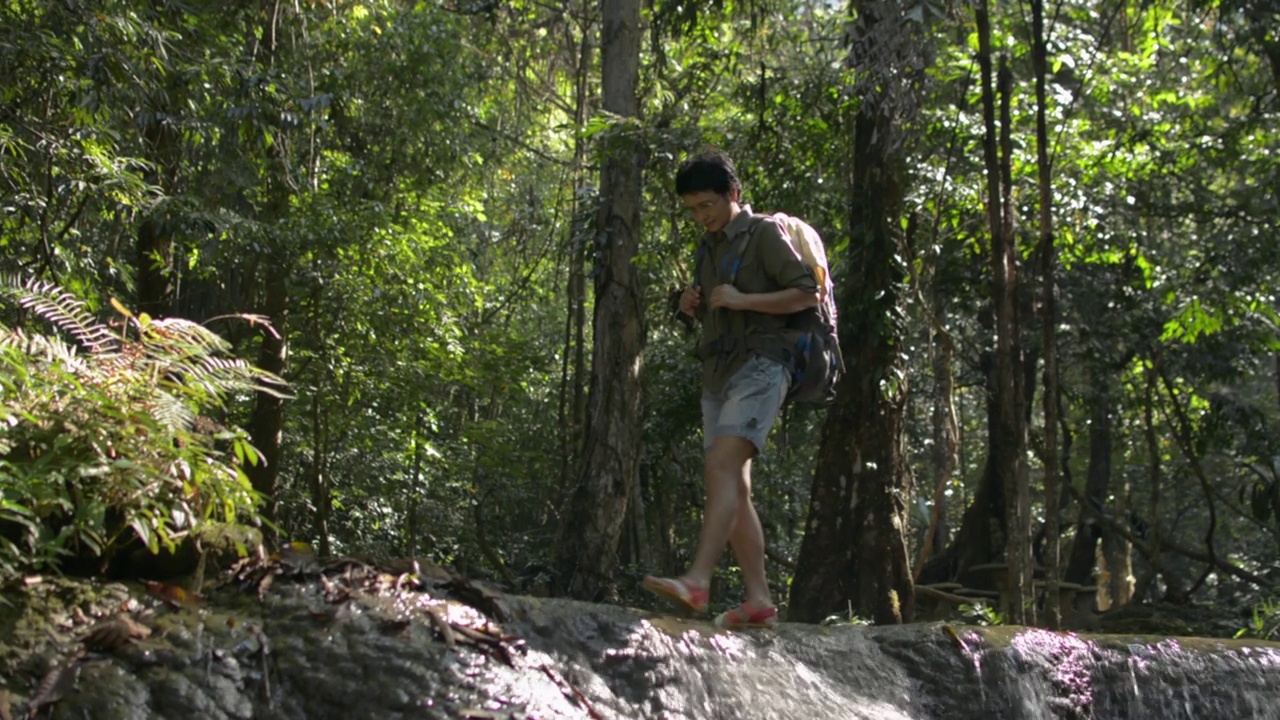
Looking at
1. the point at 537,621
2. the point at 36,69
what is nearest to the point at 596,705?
the point at 537,621

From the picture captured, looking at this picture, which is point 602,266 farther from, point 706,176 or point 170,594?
point 170,594

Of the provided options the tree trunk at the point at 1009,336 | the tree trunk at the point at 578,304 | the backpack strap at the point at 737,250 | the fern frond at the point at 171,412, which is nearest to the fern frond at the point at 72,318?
the fern frond at the point at 171,412

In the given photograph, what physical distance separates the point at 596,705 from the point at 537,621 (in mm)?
333

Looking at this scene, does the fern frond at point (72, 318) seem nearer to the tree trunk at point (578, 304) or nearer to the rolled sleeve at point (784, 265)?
the rolled sleeve at point (784, 265)

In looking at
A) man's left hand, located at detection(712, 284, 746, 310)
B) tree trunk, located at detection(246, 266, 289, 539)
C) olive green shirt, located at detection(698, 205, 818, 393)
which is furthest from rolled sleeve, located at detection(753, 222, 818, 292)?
tree trunk, located at detection(246, 266, 289, 539)

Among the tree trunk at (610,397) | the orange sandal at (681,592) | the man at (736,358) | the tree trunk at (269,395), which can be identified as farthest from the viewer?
the tree trunk at (269,395)

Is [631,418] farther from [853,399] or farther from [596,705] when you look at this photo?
[596,705]

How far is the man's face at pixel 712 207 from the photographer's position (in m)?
4.98

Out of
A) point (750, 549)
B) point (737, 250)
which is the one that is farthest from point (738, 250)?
point (750, 549)

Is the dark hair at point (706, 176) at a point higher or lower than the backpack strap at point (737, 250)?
higher

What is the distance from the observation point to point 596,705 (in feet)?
12.4

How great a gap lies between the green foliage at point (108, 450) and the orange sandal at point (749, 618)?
1856mm

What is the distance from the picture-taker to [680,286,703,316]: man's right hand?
5129mm

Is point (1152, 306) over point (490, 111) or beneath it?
beneath
